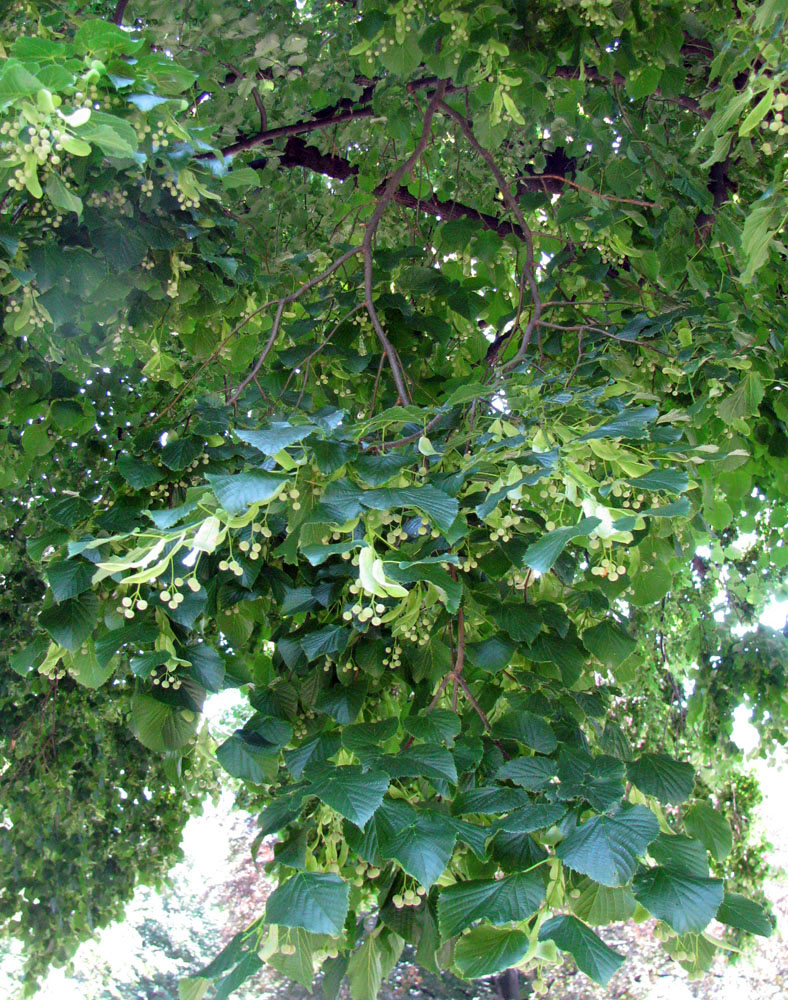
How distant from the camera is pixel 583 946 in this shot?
971 mm

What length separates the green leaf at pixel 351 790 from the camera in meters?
1.05

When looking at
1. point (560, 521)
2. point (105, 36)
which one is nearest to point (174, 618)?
point (560, 521)

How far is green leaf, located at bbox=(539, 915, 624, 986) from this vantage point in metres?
0.96

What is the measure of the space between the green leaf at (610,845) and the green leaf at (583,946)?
6cm

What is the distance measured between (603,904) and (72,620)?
87 cm

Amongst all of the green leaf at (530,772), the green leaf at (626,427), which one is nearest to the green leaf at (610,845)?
the green leaf at (530,772)

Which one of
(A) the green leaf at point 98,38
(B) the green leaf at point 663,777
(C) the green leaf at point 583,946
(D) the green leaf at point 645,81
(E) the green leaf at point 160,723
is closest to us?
(C) the green leaf at point 583,946

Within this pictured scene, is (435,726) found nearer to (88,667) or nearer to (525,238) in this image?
(88,667)

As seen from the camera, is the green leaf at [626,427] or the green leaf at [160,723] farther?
the green leaf at [160,723]

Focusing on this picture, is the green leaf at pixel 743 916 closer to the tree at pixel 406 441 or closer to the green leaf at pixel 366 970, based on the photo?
the tree at pixel 406 441

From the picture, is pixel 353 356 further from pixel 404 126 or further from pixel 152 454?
pixel 404 126

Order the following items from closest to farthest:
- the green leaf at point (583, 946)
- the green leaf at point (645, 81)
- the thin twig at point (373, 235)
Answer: the green leaf at point (583, 946) < the thin twig at point (373, 235) < the green leaf at point (645, 81)

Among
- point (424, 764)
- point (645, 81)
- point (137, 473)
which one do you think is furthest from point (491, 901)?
point (645, 81)

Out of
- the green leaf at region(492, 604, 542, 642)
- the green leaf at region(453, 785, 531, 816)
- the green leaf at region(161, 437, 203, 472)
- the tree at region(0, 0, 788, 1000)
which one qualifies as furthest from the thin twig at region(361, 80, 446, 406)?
the green leaf at region(453, 785, 531, 816)
